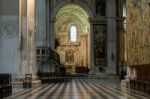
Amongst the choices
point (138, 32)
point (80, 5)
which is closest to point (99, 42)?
point (80, 5)

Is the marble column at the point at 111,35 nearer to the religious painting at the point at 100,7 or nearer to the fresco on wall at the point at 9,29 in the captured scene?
the religious painting at the point at 100,7

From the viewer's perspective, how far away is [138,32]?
66.3 feet

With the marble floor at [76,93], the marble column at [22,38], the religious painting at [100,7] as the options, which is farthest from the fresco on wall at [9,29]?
the religious painting at [100,7]

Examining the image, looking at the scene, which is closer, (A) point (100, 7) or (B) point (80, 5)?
(A) point (100, 7)

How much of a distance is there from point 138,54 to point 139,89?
2027 millimetres

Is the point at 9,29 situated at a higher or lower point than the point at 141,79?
higher

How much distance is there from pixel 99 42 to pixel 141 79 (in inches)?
869

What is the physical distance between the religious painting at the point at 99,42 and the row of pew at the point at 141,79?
748 inches

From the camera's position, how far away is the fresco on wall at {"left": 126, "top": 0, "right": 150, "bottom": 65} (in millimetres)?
18203

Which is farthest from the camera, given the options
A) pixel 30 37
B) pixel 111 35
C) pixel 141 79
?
pixel 111 35

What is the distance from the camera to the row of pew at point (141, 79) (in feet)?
56.9

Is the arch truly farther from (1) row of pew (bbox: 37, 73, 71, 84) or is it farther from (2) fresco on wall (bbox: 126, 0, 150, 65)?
(2) fresco on wall (bbox: 126, 0, 150, 65)

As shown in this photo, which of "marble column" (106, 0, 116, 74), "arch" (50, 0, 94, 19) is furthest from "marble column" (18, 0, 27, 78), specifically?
"arch" (50, 0, 94, 19)

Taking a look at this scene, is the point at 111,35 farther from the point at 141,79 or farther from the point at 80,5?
the point at 141,79
